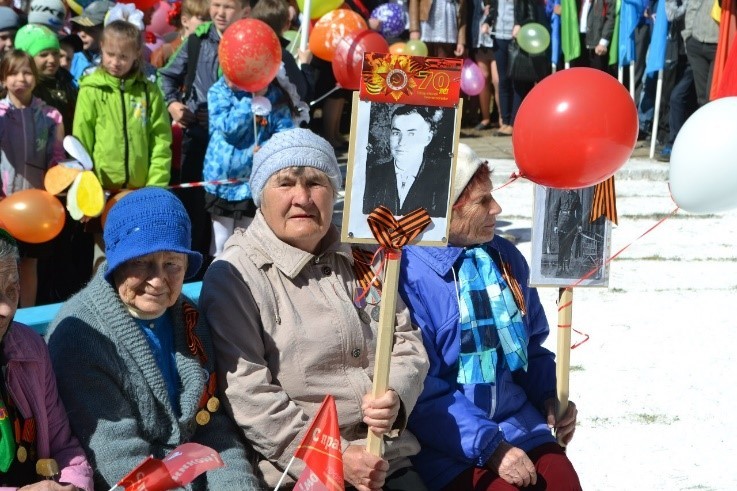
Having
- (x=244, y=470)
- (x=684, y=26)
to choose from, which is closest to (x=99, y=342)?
(x=244, y=470)

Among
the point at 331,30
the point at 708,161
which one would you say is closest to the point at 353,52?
the point at 331,30

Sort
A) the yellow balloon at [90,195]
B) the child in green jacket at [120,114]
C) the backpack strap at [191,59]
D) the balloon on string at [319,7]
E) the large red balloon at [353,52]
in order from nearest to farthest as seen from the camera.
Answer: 1. the yellow balloon at [90,195]
2. the child in green jacket at [120,114]
3. the backpack strap at [191,59]
4. the large red balloon at [353,52]
5. the balloon on string at [319,7]

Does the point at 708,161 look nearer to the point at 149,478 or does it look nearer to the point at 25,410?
the point at 149,478

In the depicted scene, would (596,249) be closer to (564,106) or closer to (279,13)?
(564,106)

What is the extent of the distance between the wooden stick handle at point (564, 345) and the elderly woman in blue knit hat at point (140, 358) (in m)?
1.11

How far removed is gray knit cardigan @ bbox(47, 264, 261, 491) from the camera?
9.61ft

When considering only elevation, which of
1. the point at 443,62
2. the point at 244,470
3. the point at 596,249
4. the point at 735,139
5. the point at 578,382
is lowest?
the point at 578,382

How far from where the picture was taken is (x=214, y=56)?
273 inches

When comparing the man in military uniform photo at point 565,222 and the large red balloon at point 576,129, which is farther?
the man in military uniform photo at point 565,222

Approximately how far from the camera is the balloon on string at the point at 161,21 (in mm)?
10570

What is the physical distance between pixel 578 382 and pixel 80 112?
126 inches

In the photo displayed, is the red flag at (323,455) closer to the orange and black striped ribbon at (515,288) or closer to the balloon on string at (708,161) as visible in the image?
the orange and black striped ribbon at (515,288)

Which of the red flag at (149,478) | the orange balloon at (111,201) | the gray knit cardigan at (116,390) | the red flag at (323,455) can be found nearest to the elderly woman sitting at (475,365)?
the red flag at (323,455)

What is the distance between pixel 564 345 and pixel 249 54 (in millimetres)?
3321
